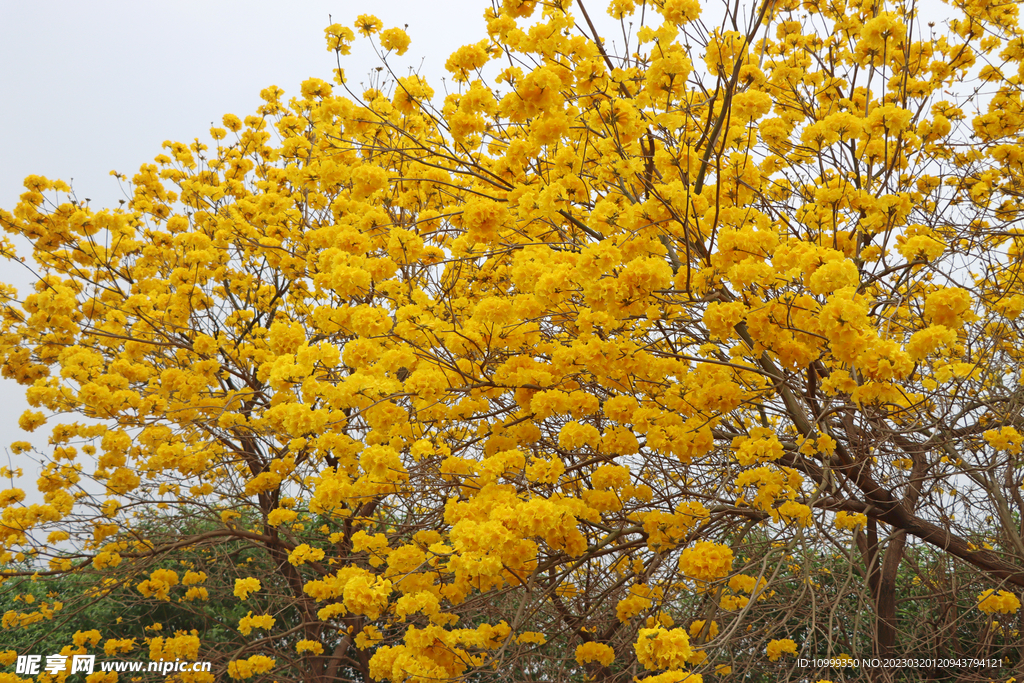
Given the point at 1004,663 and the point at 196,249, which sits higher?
the point at 196,249

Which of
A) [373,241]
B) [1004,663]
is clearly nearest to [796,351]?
[373,241]

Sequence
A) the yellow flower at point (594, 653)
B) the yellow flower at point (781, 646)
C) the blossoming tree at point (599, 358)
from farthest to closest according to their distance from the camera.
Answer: the yellow flower at point (781, 646), the yellow flower at point (594, 653), the blossoming tree at point (599, 358)

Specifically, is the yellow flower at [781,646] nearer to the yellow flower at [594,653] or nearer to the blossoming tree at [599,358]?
the blossoming tree at [599,358]

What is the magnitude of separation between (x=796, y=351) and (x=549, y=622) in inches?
101

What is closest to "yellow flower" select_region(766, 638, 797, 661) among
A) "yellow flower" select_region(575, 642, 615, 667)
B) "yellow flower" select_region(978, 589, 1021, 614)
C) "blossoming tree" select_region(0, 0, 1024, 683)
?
"blossoming tree" select_region(0, 0, 1024, 683)

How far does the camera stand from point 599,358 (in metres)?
2.89

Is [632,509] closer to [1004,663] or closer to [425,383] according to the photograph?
[425,383]

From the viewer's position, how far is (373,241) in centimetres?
336

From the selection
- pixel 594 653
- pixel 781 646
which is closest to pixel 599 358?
pixel 594 653

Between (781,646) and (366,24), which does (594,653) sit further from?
(366,24)

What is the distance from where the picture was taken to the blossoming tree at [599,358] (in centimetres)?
262

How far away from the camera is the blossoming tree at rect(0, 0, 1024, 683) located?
262 centimetres

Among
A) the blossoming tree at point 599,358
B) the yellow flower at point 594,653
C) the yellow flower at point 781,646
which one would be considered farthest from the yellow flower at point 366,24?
the yellow flower at point 781,646

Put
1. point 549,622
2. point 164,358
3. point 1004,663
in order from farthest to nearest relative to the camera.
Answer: point 164,358, point 1004,663, point 549,622
